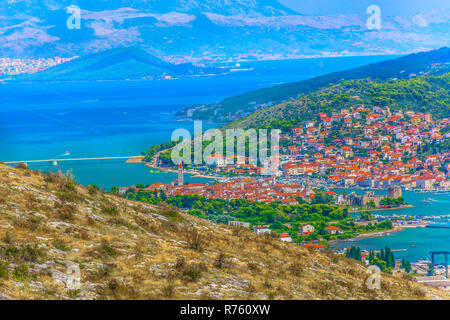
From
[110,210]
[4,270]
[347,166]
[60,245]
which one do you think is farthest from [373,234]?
[4,270]

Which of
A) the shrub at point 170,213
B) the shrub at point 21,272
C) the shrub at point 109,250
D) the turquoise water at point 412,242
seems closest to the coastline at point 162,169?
the turquoise water at point 412,242

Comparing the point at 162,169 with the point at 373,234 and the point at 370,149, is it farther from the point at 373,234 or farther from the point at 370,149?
the point at 373,234

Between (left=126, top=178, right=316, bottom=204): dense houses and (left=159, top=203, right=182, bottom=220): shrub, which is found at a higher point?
(left=159, top=203, right=182, bottom=220): shrub

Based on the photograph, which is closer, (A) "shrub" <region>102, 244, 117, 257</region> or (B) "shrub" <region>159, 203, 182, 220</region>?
(A) "shrub" <region>102, 244, 117, 257</region>

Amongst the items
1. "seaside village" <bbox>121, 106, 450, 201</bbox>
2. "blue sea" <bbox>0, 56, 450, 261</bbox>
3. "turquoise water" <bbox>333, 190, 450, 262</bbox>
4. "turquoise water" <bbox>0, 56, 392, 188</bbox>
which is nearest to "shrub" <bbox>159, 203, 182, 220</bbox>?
"blue sea" <bbox>0, 56, 450, 261</bbox>

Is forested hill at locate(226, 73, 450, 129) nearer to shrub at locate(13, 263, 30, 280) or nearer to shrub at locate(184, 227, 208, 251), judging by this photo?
shrub at locate(184, 227, 208, 251)

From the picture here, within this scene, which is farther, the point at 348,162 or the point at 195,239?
the point at 348,162

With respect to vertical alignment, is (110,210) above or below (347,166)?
above
